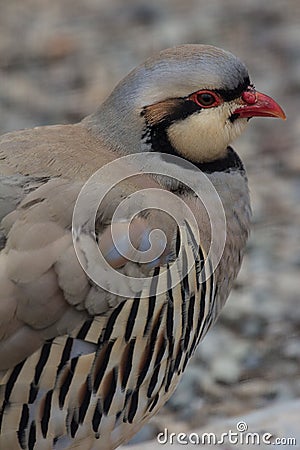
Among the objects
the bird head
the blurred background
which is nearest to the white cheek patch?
the bird head

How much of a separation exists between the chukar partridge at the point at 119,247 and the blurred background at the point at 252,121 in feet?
3.18

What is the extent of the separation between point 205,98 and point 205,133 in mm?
119

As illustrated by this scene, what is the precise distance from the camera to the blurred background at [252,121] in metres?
4.64

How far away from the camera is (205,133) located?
3234mm

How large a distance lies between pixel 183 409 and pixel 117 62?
4.28m

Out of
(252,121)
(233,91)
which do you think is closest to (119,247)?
(233,91)


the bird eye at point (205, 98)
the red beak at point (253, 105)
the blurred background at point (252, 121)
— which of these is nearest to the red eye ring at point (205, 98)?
the bird eye at point (205, 98)

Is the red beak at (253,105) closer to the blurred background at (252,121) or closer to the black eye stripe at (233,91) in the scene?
the black eye stripe at (233,91)

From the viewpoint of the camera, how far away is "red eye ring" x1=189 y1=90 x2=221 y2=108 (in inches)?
125

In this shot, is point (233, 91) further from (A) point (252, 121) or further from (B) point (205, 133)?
(A) point (252, 121)

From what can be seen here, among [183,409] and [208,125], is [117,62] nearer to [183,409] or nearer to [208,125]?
[183,409]

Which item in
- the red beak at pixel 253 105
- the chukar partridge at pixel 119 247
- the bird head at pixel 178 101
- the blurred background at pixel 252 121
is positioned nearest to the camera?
the chukar partridge at pixel 119 247

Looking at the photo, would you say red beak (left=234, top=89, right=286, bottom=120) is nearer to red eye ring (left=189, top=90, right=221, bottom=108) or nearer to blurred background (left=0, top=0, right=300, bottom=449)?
red eye ring (left=189, top=90, right=221, bottom=108)

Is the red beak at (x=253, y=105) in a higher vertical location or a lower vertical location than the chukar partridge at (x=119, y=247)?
higher
